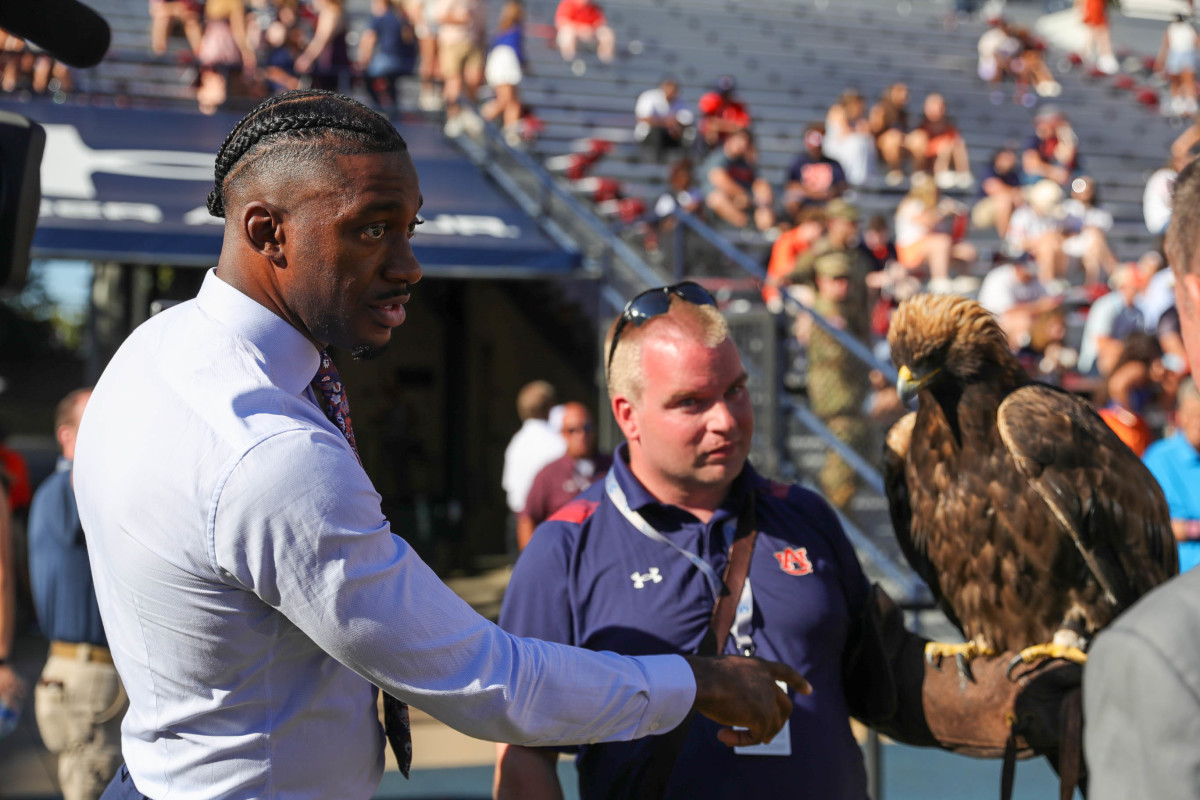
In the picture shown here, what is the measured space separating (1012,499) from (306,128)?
2089 mm

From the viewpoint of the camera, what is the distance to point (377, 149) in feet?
5.32

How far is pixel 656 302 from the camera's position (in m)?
2.46

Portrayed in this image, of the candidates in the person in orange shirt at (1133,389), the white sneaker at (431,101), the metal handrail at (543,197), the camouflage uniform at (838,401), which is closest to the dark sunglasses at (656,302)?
the person in orange shirt at (1133,389)

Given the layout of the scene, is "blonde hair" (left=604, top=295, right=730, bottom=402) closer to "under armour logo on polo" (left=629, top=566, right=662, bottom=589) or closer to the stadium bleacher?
"under armour logo on polo" (left=629, top=566, right=662, bottom=589)

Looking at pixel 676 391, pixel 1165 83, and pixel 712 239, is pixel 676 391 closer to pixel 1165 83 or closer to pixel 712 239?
pixel 712 239

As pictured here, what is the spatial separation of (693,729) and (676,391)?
667mm

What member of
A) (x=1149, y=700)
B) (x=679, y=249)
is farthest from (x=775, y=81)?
(x=1149, y=700)

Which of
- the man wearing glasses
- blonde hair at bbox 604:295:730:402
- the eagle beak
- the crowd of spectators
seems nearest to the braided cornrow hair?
blonde hair at bbox 604:295:730:402

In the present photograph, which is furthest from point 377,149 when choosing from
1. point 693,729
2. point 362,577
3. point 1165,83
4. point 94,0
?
point 1165,83

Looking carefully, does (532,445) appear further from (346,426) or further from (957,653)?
(346,426)

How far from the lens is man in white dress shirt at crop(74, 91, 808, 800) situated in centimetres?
147

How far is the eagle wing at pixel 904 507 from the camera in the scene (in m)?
3.10

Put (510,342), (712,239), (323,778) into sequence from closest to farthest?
1. (323,778)
2. (712,239)
3. (510,342)

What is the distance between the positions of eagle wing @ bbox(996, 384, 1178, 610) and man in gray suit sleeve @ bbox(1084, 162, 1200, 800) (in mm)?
1876
